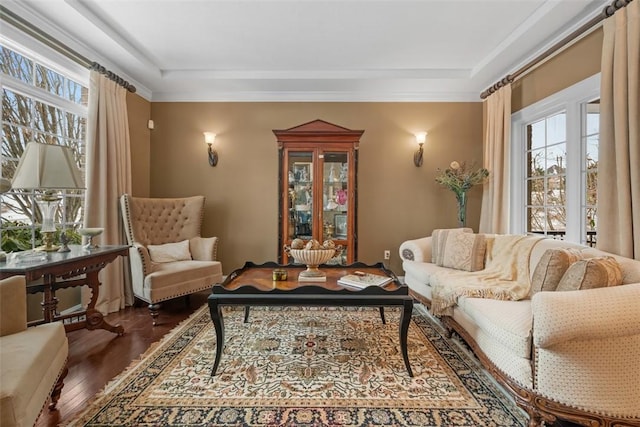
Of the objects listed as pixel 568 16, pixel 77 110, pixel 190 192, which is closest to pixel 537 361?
pixel 568 16

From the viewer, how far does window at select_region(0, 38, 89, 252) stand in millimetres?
2375

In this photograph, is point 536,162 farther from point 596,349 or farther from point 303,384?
point 303,384

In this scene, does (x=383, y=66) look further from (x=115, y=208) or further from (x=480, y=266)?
(x=115, y=208)

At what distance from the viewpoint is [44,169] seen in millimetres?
2039

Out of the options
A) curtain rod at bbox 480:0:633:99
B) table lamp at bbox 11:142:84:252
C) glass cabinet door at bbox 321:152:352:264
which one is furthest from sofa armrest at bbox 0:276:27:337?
curtain rod at bbox 480:0:633:99

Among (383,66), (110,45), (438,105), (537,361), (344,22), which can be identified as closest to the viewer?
(537,361)

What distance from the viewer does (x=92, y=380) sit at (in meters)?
1.88

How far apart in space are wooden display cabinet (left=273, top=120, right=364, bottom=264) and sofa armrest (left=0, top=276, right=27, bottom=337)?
2401mm

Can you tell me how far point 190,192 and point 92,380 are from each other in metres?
2.62

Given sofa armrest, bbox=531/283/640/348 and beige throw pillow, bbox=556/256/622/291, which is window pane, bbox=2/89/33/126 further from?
beige throw pillow, bbox=556/256/622/291

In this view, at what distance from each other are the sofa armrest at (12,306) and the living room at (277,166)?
259cm

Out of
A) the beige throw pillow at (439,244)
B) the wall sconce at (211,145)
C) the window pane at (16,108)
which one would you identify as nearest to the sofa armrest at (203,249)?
the wall sconce at (211,145)

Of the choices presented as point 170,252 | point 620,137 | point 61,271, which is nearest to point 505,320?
point 620,137

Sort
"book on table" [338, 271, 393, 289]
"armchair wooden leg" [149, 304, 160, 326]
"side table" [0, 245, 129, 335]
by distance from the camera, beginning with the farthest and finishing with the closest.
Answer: "armchair wooden leg" [149, 304, 160, 326] < "book on table" [338, 271, 393, 289] < "side table" [0, 245, 129, 335]
